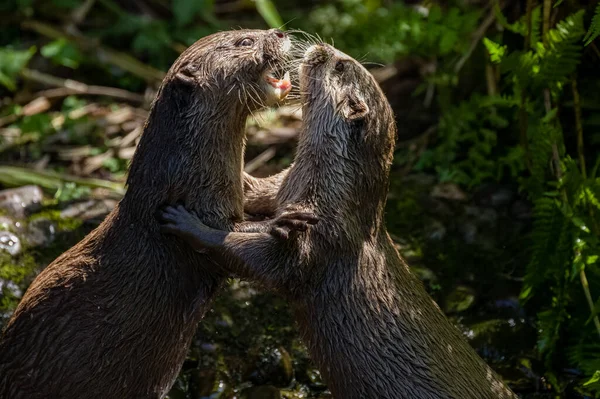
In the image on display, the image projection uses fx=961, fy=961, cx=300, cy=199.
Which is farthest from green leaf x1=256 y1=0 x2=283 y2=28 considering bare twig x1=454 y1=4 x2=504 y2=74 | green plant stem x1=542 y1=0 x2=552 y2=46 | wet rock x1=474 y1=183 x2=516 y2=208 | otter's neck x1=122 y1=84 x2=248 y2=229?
otter's neck x1=122 y1=84 x2=248 y2=229

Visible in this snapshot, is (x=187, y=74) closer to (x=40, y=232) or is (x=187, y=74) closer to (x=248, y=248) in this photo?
(x=248, y=248)

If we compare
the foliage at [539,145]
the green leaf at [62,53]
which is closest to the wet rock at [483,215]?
the foliage at [539,145]

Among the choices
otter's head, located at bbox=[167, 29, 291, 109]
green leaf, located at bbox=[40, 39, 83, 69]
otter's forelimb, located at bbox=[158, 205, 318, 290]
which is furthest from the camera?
green leaf, located at bbox=[40, 39, 83, 69]

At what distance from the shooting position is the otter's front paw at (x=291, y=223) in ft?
13.0

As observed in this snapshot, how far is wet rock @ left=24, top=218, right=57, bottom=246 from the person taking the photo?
5461 mm

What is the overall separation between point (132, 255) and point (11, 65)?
3.49m

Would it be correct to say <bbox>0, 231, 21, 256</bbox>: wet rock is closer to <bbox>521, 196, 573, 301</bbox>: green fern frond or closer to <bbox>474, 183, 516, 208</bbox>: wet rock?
<bbox>521, 196, 573, 301</bbox>: green fern frond

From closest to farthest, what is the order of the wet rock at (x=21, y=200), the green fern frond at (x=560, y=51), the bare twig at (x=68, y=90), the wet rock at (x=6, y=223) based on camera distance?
the green fern frond at (x=560, y=51), the wet rock at (x=6, y=223), the wet rock at (x=21, y=200), the bare twig at (x=68, y=90)

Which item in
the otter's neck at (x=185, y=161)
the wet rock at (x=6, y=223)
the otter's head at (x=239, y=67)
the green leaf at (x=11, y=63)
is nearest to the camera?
the otter's neck at (x=185, y=161)

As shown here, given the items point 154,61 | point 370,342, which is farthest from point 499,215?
point 154,61

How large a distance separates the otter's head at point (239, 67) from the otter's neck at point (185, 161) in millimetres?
59

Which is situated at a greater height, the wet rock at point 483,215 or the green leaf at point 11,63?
the green leaf at point 11,63

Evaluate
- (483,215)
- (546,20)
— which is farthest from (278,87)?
(483,215)

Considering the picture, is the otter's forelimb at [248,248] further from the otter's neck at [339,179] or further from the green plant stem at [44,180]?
the green plant stem at [44,180]
